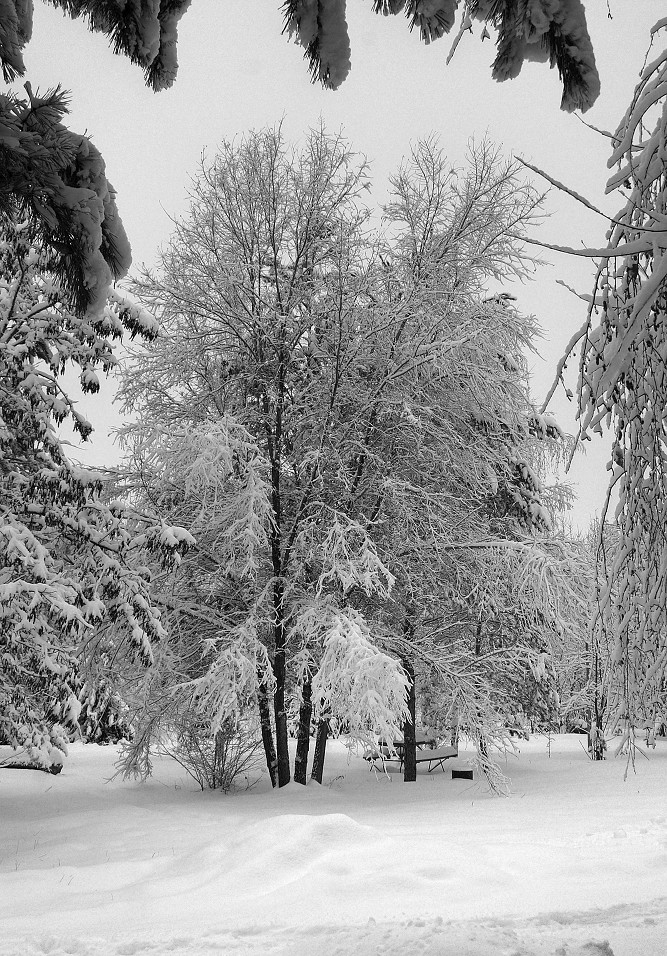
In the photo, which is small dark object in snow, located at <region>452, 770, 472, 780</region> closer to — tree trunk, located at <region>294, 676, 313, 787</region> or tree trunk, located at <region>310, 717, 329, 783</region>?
tree trunk, located at <region>310, 717, 329, 783</region>

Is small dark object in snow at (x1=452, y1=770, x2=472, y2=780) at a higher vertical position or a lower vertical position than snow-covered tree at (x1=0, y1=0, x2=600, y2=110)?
lower

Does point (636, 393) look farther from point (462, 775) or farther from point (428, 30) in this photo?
point (462, 775)

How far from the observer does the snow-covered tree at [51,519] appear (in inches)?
329

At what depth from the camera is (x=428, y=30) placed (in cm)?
288

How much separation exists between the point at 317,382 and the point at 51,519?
483 centimetres

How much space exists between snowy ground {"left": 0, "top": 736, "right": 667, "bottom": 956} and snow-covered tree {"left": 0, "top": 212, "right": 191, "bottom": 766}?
1.98 meters

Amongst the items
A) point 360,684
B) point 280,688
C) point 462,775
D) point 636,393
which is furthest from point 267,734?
point 636,393

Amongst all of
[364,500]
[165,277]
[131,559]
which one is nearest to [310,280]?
[165,277]

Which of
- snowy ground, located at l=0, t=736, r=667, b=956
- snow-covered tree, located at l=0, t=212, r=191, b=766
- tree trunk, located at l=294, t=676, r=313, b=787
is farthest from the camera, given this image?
tree trunk, located at l=294, t=676, r=313, b=787

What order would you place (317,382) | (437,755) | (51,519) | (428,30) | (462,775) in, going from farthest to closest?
1. (437,755)
2. (462,775)
3. (317,382)
4. (51,519)
5. (428,30)

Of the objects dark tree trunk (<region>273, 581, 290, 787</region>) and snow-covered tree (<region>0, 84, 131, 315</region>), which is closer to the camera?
snow-covered tree (<region>0, 84, 131, 315</region>)

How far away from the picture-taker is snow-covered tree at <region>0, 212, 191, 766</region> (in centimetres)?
836

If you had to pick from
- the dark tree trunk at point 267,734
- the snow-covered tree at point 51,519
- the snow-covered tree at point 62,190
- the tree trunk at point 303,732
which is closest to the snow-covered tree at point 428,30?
the snow-covered tree at point 62,190

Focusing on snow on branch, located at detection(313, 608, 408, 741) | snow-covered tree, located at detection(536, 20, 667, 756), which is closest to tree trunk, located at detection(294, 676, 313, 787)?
snow on branch, located at detection(313, 608, 408, 741)
